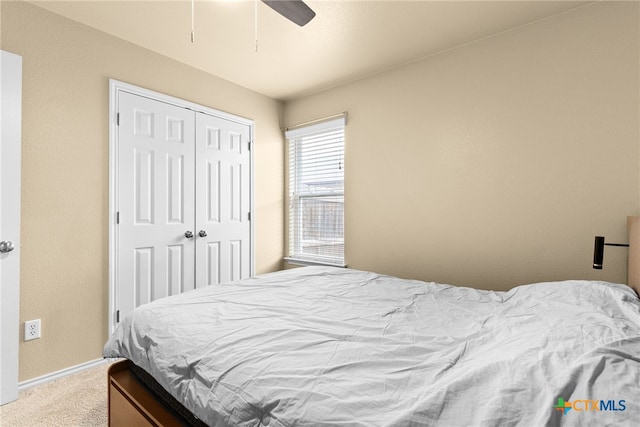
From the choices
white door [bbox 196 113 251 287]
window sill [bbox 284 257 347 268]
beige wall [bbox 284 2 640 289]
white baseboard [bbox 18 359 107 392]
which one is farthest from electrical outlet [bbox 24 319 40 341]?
beige wall [bbox 284 2 640 289]

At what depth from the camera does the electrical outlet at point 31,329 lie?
2070 mm

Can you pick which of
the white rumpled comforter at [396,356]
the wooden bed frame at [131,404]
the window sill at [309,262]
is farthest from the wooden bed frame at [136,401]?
the window sill at [309,262]

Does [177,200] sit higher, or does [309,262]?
[177,200]

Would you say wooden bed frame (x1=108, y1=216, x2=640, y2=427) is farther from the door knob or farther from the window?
the window

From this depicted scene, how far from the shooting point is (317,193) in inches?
144

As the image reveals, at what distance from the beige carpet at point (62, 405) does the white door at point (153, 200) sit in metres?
0.58

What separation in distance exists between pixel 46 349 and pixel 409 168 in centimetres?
316

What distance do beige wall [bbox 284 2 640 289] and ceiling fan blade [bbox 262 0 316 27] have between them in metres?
1.52

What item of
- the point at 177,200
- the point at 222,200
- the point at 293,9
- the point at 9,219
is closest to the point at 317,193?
the point at 222,200

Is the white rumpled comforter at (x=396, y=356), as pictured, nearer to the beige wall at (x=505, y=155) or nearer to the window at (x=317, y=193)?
the beige wall at (x=505, y=155)

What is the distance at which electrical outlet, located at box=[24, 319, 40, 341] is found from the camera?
2.07 meters

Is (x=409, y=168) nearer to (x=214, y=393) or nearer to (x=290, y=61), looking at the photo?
(x=290, y=61)

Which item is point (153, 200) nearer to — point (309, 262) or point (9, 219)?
point (9, 219)

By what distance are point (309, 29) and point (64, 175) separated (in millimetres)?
2119
